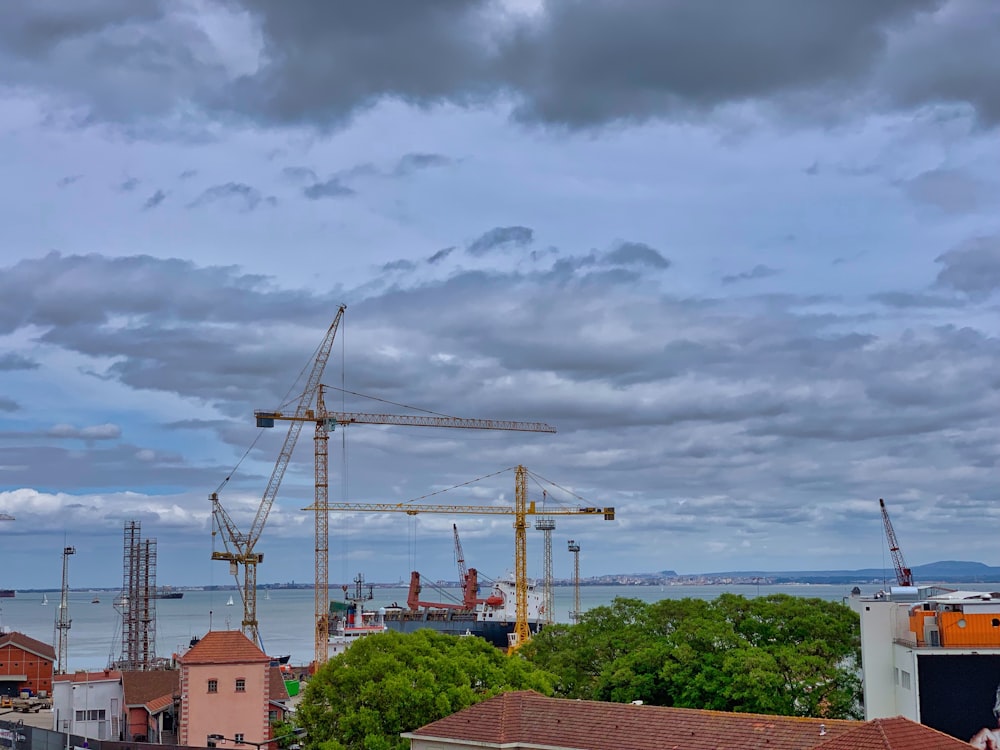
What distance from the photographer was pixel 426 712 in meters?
55.2

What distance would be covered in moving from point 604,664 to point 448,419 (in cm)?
10363

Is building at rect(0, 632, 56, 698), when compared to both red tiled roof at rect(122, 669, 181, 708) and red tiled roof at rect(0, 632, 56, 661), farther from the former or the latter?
red tiled roof at rect(122, 669, 181, 708)

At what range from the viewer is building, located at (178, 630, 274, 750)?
224 ft

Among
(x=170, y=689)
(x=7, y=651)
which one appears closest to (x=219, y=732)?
(x=170, y=689)

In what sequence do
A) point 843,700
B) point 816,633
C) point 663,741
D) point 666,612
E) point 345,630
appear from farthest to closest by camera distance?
point 345,630 → point 666,612 → point 816,633 → point 843,700 → point 663,741

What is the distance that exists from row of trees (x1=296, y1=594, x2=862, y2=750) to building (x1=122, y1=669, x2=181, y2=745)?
22698 mm

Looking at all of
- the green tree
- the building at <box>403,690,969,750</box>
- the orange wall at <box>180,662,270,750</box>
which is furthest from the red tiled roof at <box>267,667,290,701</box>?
the building at <box>403,690,969,750</box>

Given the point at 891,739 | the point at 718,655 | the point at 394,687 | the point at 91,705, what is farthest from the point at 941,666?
the point at 91,705

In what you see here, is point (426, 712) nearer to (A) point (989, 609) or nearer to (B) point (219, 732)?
(B) point (219, 732)

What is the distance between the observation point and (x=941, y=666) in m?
52.8

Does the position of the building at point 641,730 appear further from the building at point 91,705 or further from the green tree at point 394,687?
the building at point 91,705

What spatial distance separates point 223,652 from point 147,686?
1868 cm

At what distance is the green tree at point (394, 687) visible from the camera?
5494cm

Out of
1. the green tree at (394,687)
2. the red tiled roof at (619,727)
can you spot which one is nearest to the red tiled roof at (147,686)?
the green tree at (394,687)
